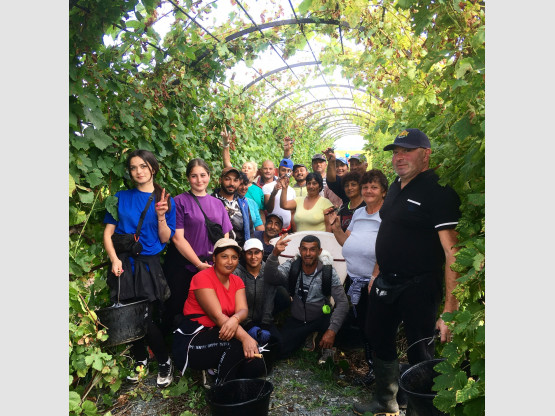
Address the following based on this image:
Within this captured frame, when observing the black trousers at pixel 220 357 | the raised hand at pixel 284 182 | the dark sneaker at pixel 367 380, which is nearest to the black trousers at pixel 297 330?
the dark sneaker at pixel 367 380

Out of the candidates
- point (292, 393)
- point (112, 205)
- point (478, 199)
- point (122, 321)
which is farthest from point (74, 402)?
point (478, 199)

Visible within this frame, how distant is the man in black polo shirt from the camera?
2391mm

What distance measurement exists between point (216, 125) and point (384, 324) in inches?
150

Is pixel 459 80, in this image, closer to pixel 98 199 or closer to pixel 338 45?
pixel 98 199

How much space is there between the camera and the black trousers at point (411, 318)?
2.57 m

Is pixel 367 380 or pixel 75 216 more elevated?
pixel 75 216

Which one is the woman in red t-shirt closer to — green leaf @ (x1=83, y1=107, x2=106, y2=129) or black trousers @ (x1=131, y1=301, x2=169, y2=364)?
black trousers @ (x1=131, y1=301, x2=169, y2=364)

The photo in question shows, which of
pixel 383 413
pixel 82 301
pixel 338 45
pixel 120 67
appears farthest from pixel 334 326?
pixel 338 45

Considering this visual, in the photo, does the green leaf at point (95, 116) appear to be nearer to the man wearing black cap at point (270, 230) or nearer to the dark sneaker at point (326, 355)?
the man wearing black cap at point (270, 230)

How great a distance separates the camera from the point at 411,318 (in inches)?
103

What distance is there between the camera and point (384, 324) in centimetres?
282

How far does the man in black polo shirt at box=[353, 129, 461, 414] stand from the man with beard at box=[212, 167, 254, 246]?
1.94 m

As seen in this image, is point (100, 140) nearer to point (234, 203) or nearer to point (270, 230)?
point (234, 203)

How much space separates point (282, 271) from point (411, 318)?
1.58 m
